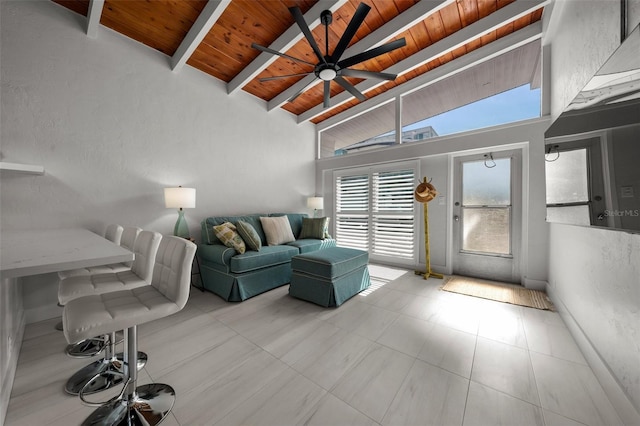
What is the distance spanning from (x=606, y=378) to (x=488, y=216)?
97.5 inches

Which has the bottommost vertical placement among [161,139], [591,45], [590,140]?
[590,140]

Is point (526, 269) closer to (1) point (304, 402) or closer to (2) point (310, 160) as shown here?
(1) point (304, 402)

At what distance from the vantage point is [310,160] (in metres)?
5.19

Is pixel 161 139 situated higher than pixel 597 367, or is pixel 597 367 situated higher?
pixel 161 139

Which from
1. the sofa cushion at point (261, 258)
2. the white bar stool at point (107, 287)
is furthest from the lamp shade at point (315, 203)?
the white bar stool at point (107, 287)

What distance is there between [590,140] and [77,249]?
2706mm

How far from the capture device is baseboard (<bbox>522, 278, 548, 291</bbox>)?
291 cm

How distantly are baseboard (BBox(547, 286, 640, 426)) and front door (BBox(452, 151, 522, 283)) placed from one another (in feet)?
4.70

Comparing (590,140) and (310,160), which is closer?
(590,140)

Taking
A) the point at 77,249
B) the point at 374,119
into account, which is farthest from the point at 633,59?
the point at 374,119

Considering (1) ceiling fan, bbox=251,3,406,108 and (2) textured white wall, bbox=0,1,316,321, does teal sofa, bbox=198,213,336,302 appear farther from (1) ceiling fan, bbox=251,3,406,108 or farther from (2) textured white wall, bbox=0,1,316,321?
(1) ceiling fan, bbox=251,3,406,108

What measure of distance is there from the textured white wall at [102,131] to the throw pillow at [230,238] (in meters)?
0.70

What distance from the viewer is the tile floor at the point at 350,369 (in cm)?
121

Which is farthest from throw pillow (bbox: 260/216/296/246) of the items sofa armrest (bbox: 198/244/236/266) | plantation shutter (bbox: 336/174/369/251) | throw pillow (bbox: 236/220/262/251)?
plantation shutter (bbox: 336/174/369/251)
